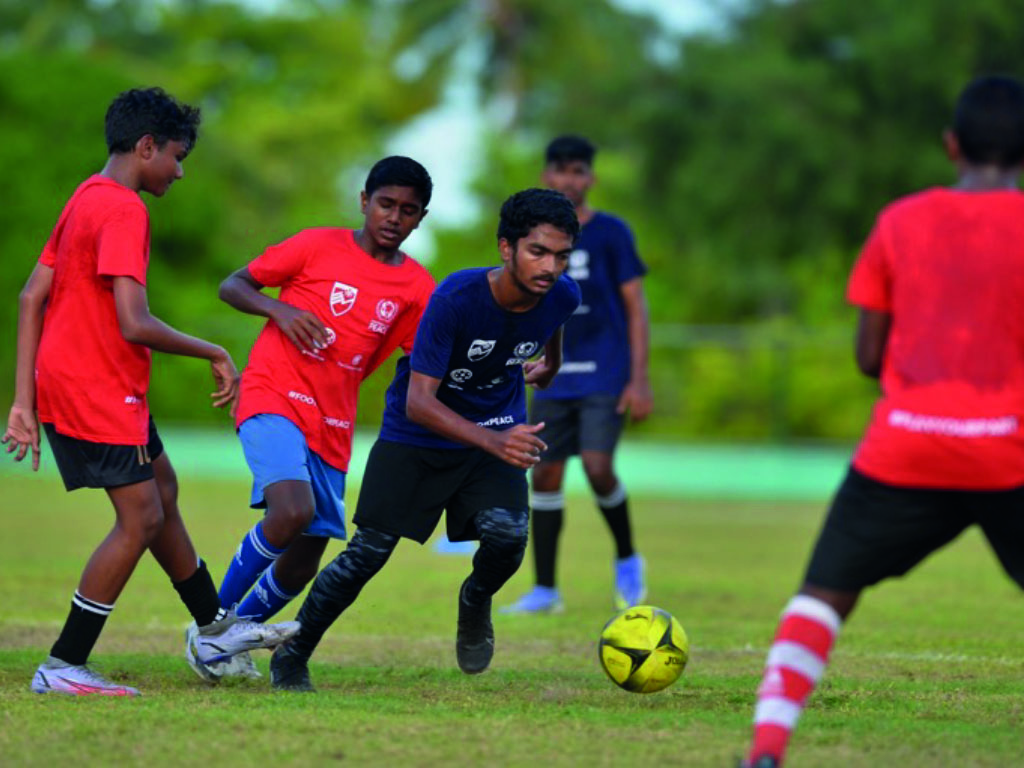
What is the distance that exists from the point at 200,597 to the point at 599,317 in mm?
4039

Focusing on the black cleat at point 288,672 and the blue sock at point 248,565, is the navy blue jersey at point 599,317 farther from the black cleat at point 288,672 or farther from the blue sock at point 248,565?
the black cleat at point 288,672

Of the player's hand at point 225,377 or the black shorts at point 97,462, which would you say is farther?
the player's hand at point 225,377

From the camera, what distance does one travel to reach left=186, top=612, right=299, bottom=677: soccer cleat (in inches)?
251

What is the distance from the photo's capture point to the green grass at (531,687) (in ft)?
16.9

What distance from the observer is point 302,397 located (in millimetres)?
6855

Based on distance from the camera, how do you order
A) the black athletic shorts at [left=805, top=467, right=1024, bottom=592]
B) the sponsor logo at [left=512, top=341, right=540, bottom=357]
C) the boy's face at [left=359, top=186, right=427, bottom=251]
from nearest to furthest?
the black athletic shorts at [left=805, top=467, right=1024, bottom=592] < the sponsor logo at [left=512, top=341, right=540, bottom=357] < the boy's face at [left=359, top=186, right=427, bottom=251]

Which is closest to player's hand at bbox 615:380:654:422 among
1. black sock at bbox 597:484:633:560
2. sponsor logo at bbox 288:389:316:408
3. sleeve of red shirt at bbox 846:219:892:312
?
black sock at bbox 597:484:633:560

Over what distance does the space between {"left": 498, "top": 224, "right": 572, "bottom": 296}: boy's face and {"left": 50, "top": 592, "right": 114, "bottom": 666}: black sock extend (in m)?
2.06

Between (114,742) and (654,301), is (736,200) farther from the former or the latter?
(114,742)

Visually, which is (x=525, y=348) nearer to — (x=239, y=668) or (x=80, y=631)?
(x=239, y=668)

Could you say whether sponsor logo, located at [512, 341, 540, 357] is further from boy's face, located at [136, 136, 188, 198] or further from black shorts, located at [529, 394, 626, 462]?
black shorts, located at [529, 394, 626, 462]

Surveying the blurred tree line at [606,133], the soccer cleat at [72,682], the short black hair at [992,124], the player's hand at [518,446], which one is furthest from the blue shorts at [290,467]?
the blurred tree line at [606,133]

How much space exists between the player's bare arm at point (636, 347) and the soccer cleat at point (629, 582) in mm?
895

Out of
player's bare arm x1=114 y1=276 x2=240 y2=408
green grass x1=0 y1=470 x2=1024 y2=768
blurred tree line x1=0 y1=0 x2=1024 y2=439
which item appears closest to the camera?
green grass x1=0 y1=470 x2=1024 y2=768
